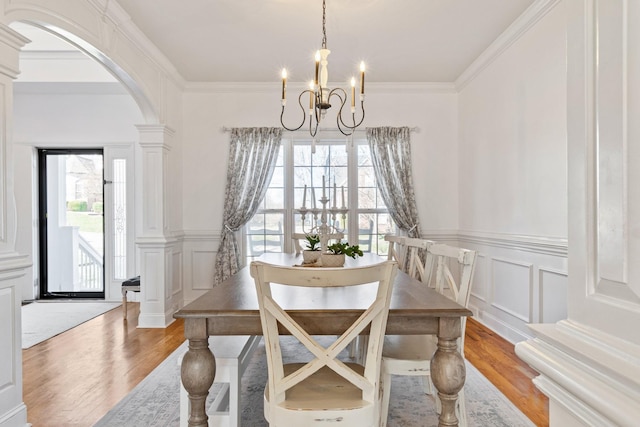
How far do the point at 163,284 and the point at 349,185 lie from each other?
2.53 m

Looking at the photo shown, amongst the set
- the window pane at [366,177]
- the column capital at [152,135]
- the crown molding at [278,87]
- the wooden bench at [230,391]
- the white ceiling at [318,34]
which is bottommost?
the wooden bench at [230,391]

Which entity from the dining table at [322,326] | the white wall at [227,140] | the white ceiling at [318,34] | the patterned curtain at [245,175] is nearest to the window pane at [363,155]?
the white wall at [227,140]

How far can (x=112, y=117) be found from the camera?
5379 mm

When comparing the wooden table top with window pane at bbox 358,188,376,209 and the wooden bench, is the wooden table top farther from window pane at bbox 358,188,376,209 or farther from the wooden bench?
window pane at bbox 358,188,376,209

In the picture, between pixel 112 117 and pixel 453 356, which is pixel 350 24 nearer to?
pixel 453 356

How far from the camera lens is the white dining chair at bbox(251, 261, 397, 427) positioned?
1.30 meters

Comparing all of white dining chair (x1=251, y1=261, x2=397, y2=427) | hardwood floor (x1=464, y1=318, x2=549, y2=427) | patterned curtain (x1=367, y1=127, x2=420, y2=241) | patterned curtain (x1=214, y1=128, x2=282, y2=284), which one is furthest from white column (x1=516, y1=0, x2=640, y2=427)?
patterned curtain (x1=214, y1=128, x2=282, y2=284)

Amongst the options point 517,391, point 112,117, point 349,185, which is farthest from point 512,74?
point 112,117

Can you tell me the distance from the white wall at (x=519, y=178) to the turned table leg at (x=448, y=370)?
65.8 inches

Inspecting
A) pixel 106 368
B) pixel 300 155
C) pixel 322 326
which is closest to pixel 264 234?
pixel 300 155

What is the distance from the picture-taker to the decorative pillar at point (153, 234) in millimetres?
4188

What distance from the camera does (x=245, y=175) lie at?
4879 millimetres

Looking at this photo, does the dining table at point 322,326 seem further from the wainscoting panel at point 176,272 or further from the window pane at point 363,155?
the window pane at point 363,155

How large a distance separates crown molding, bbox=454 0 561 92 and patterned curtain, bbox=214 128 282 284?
2.35 meters
